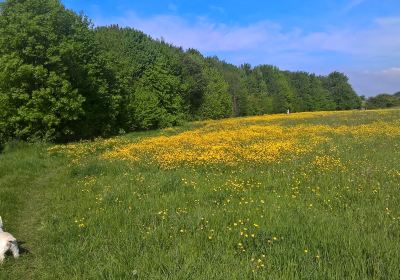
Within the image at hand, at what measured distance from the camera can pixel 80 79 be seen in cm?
3328

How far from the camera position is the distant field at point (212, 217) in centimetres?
627

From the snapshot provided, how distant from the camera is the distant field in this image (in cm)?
627

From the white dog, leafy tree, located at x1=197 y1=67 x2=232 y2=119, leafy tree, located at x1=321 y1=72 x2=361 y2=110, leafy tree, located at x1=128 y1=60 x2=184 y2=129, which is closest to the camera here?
the white dog

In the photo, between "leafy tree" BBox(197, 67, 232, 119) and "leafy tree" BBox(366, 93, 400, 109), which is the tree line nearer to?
"leafy tree" BBox(366, 93, 400, 109)

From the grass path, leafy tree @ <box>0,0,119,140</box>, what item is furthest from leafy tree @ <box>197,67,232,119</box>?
the grass path

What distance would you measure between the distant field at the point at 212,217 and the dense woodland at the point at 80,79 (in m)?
12.8

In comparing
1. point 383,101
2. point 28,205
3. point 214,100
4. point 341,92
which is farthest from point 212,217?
point 341,92

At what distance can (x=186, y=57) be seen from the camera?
6875 centimetres

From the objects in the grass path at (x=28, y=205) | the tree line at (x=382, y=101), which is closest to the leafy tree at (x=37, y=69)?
the grass path at (x=28, y=205)

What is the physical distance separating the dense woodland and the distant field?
12.8 metres

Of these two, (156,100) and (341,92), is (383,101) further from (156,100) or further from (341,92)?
(156,100)

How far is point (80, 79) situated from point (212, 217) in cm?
2742

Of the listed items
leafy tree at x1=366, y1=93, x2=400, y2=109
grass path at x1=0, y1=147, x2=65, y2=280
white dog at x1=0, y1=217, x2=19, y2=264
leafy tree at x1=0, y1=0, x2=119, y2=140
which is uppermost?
leafy tree at x1=0, y1=0, x2=119, y2=140

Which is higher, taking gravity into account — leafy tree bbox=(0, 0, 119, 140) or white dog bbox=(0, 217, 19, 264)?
leafy tree bbox=(0, 0, 119, 140)
